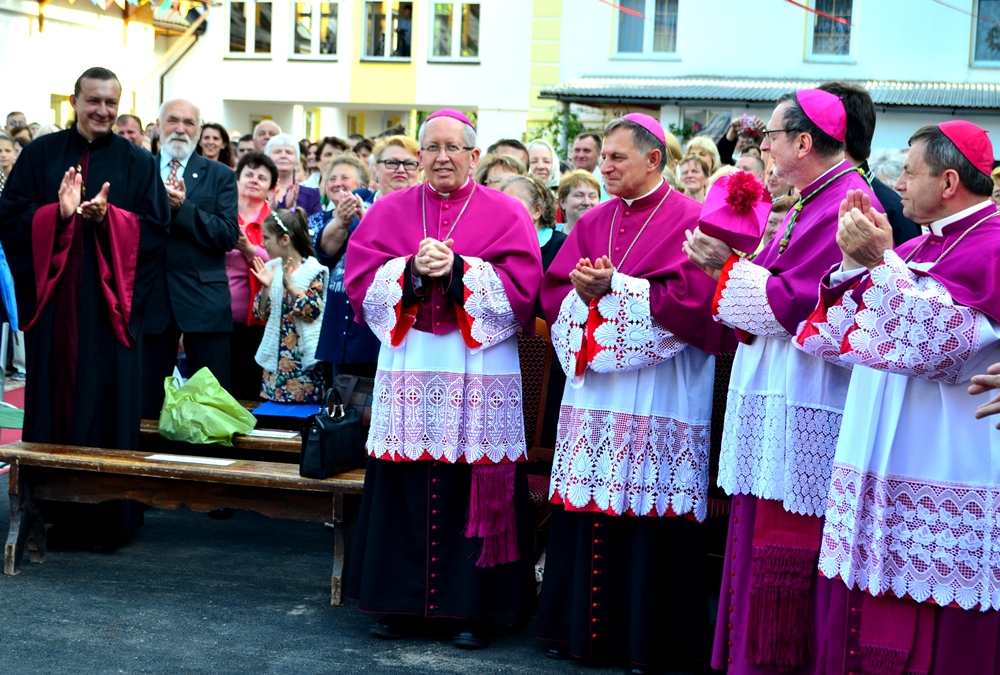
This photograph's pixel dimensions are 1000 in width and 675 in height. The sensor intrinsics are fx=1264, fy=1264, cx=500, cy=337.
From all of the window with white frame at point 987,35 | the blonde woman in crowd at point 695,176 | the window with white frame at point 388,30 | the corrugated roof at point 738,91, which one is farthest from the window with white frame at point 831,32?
the blonde woman in crowd at point 695,176

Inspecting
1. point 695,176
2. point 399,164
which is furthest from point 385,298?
point 695,176

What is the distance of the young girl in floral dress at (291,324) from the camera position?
294 inches

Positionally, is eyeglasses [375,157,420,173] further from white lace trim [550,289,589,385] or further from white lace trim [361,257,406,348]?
white lace trim [550,289,589,385]

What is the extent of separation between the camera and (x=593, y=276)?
4848 mm

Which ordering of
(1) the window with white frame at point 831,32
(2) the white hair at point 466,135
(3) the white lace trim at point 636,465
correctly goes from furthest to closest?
(1) the window with white frame at point 831,32 < (2) the white hair at point 466,135 < (3) the white lace trim at point 636,465

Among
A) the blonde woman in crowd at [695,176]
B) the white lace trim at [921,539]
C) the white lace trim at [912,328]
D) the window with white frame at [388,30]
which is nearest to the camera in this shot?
the white lace trim at [912,328]

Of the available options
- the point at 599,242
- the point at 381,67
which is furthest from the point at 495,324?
the point at 381,67

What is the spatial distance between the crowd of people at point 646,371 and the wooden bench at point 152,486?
1.04 ft

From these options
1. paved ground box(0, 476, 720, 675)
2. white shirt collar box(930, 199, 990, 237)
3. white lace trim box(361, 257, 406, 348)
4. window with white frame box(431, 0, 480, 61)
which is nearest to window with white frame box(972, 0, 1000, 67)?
window with white frame box(431, 0, 480, 61)

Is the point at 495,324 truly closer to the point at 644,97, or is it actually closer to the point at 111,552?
the point at 111,552

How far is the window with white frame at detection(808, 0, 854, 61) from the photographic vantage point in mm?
23016

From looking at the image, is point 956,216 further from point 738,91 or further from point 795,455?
point 738,91

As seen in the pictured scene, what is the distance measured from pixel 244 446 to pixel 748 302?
11.3 feet

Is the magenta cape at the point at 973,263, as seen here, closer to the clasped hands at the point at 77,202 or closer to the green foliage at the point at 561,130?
Result: the clasped hands at the point at 77,202
